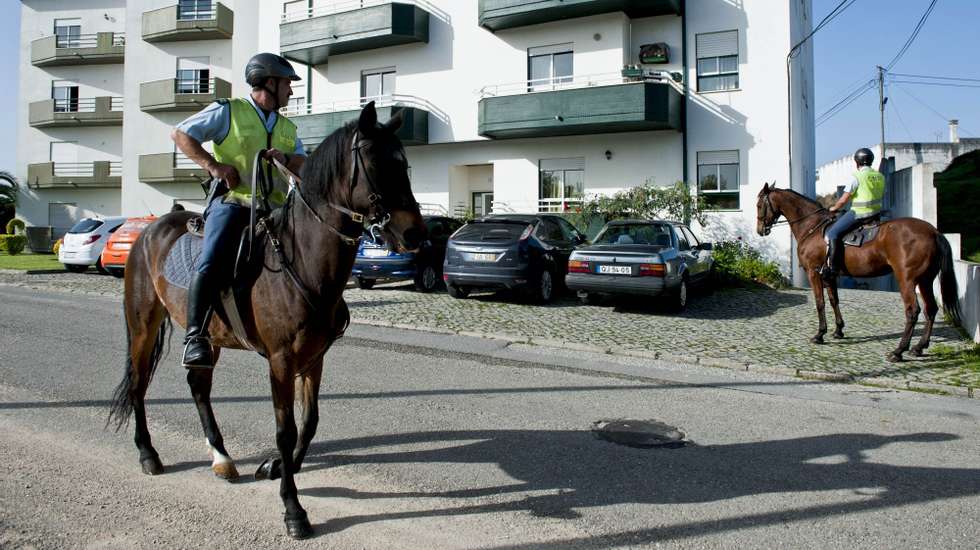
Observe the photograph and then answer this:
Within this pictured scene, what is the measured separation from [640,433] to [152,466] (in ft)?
11.4

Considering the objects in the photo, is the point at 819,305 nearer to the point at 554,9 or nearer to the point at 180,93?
the point at 554,9

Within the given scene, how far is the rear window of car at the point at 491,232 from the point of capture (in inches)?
530

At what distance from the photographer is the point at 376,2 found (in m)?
24.1

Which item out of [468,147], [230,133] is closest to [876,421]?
[230,133]

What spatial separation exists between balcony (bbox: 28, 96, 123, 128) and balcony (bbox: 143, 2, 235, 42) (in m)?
6.06

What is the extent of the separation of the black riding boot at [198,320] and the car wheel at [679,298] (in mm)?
9753

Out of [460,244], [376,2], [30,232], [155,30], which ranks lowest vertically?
[460,244]

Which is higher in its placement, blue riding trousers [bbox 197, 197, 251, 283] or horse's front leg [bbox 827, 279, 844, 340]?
blue riding trousers [bbox 197, 197, 251, 283]

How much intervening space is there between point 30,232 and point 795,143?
38.5 metres

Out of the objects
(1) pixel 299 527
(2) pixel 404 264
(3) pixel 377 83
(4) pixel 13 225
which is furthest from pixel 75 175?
(1) pixel 299 527

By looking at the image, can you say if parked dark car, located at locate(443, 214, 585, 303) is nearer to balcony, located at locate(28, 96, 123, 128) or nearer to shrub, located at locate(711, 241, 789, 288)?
shrub, located at locate(711, 241, 789, 288)

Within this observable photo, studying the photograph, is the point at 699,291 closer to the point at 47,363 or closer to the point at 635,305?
the point at 635,305

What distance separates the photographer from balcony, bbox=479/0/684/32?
19.5 meters

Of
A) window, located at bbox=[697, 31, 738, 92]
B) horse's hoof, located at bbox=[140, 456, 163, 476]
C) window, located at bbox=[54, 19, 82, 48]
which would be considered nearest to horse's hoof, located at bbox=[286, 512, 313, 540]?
horse's hoof, located at bbox=[140, 456, 163, 476]
